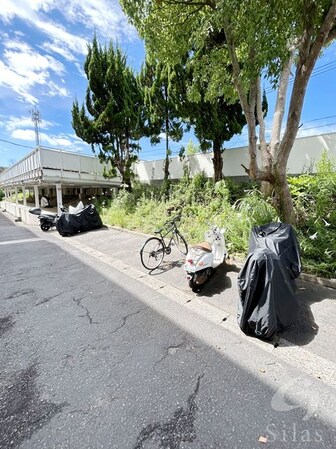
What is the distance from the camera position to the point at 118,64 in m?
10.5

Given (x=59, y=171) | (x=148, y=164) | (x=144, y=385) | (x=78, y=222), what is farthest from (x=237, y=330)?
(x=59, y=171)

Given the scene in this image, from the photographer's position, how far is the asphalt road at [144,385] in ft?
5.00

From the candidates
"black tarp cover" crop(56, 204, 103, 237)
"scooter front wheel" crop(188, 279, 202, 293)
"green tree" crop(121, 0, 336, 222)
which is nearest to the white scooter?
"scooter front wheel" crop(188, 279, 202, 293)

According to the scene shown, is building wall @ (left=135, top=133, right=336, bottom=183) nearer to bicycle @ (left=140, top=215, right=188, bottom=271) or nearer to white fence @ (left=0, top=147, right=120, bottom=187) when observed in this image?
white fence @ (left=0, top=147, right=120, bottom=187)

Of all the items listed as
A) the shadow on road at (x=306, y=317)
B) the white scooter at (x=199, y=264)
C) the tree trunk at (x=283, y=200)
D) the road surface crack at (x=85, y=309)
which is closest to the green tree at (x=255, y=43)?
the tree trunk at (x=283, y=200)

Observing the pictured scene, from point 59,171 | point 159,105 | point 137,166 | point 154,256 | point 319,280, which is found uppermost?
point 159,105

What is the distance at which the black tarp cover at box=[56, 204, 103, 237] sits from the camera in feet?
27.5

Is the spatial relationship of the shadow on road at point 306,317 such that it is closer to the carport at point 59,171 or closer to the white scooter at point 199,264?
the white scooter at point 199,264

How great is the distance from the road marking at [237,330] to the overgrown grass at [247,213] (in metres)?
1.59

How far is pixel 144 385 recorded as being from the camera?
6.32ft

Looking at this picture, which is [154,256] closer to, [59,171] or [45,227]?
[45,227]

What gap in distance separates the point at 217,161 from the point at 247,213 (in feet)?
14.1

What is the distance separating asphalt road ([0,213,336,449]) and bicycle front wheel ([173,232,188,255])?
216cm

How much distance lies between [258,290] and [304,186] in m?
3.72
